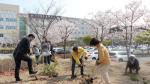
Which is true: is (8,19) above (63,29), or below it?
above

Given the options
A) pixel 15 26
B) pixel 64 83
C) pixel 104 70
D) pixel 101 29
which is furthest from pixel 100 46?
pixel 15 26

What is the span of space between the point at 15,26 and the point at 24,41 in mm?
75622

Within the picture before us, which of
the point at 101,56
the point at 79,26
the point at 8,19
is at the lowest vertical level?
the point at 101,56

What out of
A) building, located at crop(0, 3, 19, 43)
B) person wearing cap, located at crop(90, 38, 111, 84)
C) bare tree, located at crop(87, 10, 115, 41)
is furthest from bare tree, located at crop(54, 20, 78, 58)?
building, located at crop(0, 3, 19, 43)

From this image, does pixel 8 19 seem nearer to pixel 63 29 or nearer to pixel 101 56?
pixel 63 29

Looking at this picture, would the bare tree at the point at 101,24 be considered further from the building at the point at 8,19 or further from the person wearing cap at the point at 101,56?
the building at the point at 8,19

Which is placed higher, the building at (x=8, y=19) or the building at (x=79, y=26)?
the building at (x=8, y=19)

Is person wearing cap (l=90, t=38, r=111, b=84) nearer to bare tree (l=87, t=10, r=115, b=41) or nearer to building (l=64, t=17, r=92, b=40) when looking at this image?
bare tree (l=87, t=10, r=115, b=41)

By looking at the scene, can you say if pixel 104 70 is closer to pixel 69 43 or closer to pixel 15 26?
pixel 69 43

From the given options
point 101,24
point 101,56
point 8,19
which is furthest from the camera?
point 8,19

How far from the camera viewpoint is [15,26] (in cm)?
8306

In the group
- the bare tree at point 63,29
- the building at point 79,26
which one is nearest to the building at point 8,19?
the building at point 79,26

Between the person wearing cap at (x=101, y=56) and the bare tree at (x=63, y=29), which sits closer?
the person wearing cap at (x=101, y=56)

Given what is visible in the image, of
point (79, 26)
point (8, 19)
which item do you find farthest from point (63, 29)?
point (8, 19)
